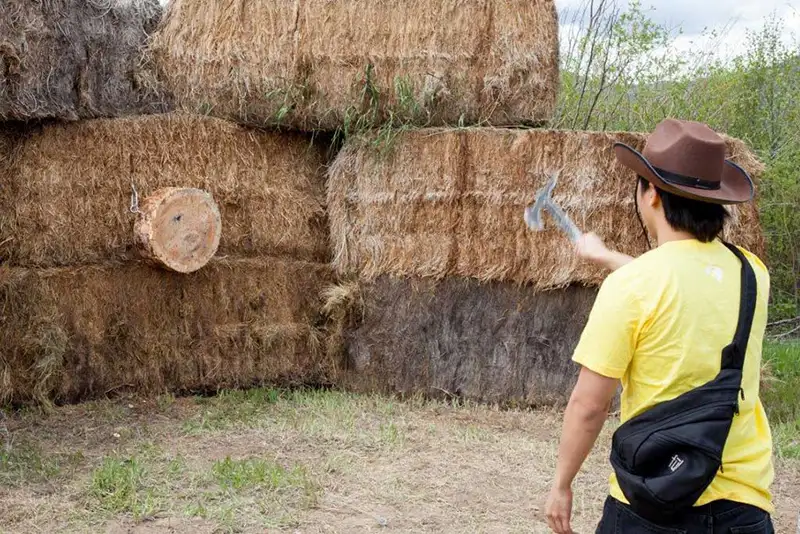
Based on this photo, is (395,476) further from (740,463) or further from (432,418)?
(740,463)

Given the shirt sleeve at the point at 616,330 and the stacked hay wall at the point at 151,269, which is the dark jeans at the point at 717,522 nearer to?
the shirt sleeve at the point at 616,330

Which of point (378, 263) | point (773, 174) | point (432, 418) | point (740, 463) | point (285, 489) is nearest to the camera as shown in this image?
point (740, 463)

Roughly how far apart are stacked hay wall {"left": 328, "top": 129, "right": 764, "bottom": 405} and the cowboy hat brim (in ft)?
12.4

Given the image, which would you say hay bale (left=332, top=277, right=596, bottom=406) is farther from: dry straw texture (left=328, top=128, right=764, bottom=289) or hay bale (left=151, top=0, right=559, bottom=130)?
hay bale (left=151, top=0, right=559, bottom=130)

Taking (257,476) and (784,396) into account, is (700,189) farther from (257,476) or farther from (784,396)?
(784,396)

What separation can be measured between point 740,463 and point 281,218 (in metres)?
5.00

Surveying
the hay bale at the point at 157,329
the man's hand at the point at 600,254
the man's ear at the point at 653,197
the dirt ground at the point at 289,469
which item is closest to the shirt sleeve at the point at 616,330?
the man's ear at the point at 653,197

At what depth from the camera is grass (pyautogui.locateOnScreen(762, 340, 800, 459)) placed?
5.75m

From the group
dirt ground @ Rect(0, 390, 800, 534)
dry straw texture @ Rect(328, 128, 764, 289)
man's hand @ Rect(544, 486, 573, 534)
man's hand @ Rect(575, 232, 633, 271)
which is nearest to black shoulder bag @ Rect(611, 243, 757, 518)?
man's hand @ Rect(544, 486, 573, 534)

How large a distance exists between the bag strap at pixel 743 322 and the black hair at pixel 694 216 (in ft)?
0.36

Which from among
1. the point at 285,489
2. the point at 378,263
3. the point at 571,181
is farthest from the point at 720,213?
the point at 378,263

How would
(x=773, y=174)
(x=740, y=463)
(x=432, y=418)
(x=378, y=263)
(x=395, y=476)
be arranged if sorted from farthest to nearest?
(x=773, y=174)
(x=378, y=263)
(x=432, y=418)
(x=395, y=476)
(x=740, y=463)

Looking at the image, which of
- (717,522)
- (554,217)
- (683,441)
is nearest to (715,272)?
(683,441)

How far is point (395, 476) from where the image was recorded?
4.80m
